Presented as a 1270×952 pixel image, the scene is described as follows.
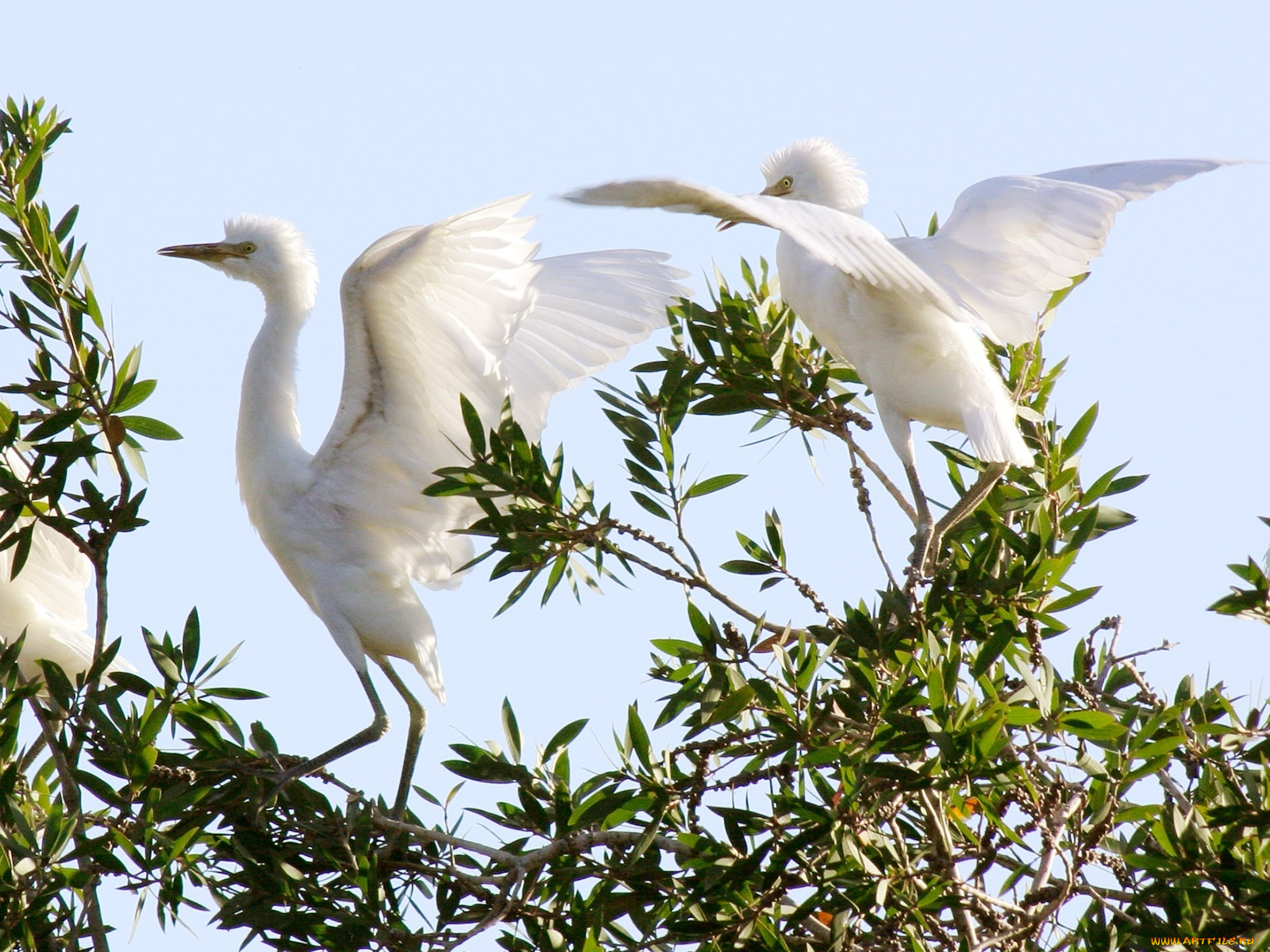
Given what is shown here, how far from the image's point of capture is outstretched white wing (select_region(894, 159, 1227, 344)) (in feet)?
13.2

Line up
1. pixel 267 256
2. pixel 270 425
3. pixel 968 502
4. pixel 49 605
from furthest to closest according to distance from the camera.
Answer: pixel 49 605 → pixel 267 256 → pixel 270 425 → pixel 968 502

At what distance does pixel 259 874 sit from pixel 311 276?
236 cm

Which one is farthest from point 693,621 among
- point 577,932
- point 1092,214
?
point 1092,214

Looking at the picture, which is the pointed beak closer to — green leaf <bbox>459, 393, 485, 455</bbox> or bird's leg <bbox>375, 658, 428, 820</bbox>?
bird's leg <bbox>375, 658, 428, 820</bbox>

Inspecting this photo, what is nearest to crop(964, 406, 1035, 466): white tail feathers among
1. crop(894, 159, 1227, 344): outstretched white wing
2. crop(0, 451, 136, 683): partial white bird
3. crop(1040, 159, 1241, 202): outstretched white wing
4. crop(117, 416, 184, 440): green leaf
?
crop(894, 159, 1227, 344): outstretched white wing

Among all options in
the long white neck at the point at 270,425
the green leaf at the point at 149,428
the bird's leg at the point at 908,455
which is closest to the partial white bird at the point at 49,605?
the long white neck at the point at 270,425

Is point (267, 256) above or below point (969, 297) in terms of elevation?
above

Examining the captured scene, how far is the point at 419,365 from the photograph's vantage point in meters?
4.18

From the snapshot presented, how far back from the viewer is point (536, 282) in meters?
4.57

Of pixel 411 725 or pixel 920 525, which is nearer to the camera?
pixel 920 525

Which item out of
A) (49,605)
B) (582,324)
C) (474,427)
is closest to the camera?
(474,427)

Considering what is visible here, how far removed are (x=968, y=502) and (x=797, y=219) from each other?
1104 millimetres

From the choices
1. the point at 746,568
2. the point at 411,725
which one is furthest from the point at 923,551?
the point at 411,725

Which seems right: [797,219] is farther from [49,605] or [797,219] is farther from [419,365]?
[49,605]
